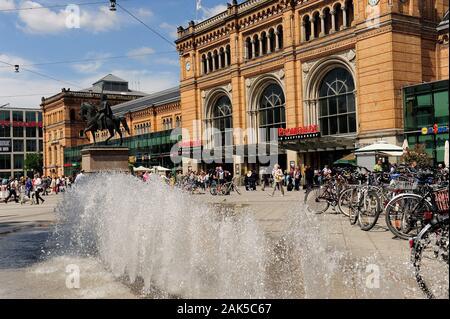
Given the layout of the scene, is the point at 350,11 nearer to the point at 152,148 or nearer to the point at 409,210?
the point at 409,210

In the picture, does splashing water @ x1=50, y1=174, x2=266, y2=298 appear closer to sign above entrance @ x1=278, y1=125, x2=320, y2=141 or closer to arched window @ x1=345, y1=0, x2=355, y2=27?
sign above entrance @ x1=278, y1=125, x2=320, y2=141

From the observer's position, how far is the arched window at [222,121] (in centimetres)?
4912

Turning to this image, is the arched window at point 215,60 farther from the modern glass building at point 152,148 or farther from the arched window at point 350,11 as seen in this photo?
the arched window at point 350,11

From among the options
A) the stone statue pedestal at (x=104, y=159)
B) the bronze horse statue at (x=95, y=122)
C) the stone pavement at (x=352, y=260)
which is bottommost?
the stone pavement at (x=352, y=260)

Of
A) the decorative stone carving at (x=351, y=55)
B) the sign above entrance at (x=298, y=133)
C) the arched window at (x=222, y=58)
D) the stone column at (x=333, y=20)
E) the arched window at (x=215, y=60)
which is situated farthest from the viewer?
the arched window at (x=215, y=60)

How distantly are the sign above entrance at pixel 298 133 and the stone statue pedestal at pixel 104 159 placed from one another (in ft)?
60.4

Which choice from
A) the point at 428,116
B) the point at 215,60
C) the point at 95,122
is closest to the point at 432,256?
the point at 95,122

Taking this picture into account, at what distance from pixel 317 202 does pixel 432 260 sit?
919 cm

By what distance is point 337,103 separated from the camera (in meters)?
38.0

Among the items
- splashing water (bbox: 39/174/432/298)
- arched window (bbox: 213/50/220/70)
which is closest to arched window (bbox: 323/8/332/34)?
arched window (bbox: 213/50/220/70)

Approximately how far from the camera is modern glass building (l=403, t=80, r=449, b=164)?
30484mm

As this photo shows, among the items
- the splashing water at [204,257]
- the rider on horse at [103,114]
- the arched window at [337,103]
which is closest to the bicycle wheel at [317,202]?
the splashing water at [204,257]

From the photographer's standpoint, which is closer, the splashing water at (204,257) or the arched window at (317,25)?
the splashing water at (204,257)

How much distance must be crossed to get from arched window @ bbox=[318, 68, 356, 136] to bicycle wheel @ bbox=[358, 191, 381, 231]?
26336 millimetres
